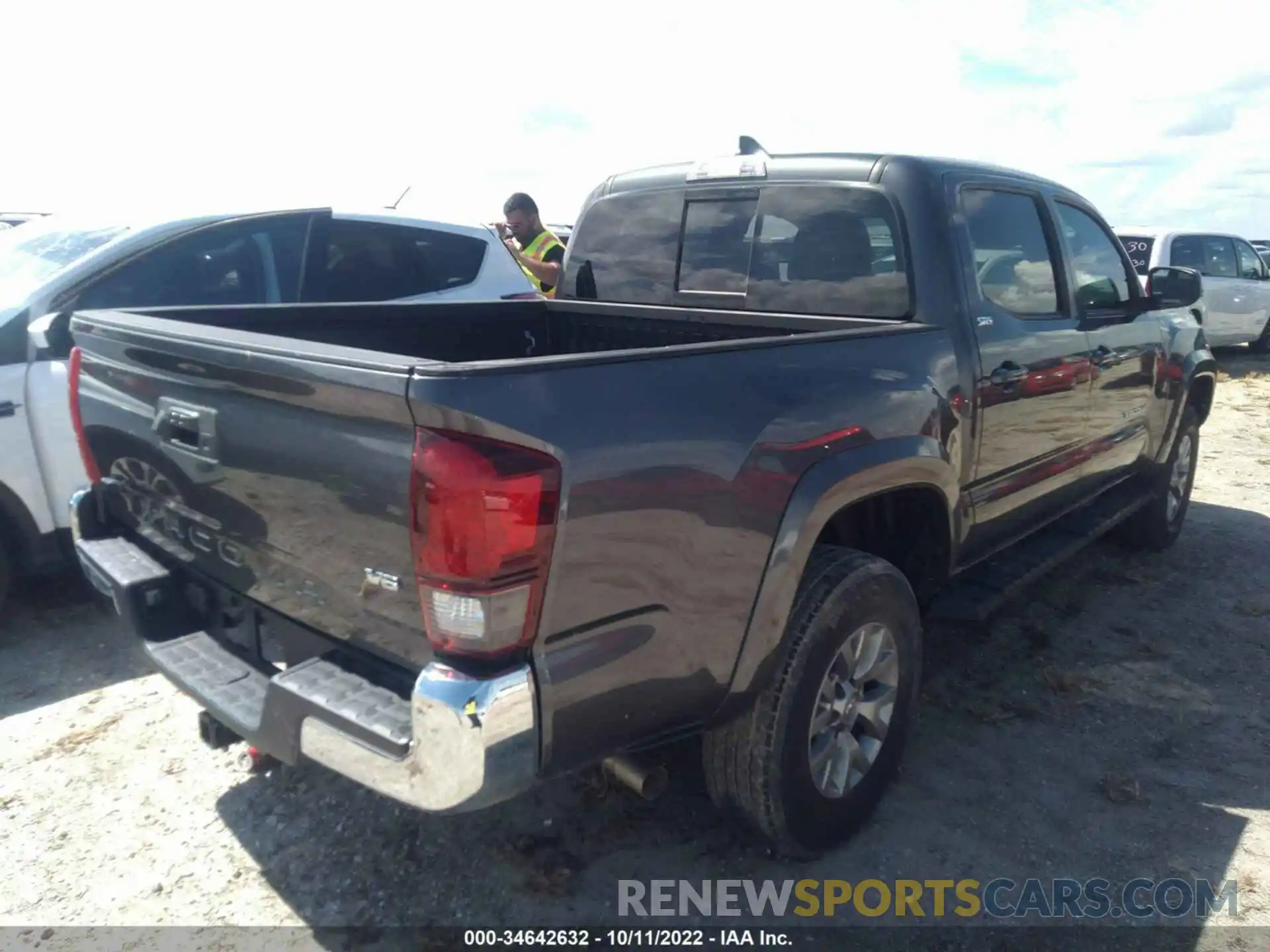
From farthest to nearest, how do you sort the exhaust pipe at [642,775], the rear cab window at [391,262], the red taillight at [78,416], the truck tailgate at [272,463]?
the rear cab window at [391,262] < the red taillight at [78,416] < the exhaust pipe at [642,775] < the truck tailgate at [272,463]

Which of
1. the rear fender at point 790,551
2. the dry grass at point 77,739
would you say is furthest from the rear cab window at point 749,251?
the dry grass at point 77,739

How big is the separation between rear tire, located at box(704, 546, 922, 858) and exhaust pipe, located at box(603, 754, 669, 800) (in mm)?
317

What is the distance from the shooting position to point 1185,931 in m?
2.61

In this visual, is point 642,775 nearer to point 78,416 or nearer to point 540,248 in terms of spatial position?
point 78,416

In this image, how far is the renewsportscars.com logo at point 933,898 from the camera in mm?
2652

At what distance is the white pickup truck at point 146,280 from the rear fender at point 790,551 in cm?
214

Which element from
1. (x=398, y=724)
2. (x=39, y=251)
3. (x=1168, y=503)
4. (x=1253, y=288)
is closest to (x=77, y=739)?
(x=398, y=724)

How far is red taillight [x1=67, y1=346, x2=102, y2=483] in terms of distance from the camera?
296cm

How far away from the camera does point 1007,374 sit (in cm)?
344

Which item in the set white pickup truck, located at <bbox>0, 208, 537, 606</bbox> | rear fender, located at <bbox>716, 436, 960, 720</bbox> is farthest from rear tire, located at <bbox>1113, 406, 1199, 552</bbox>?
white pickup truck, located at <bbox>0, 208, 537, 606</bbox>

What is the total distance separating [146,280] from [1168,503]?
5.67 metres

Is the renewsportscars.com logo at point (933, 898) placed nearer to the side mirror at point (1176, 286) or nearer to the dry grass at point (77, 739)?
the dry grass at point (77, 739)

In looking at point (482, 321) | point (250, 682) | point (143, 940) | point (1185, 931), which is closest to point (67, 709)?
point (143, 940)

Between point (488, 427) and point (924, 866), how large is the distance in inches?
79.1
